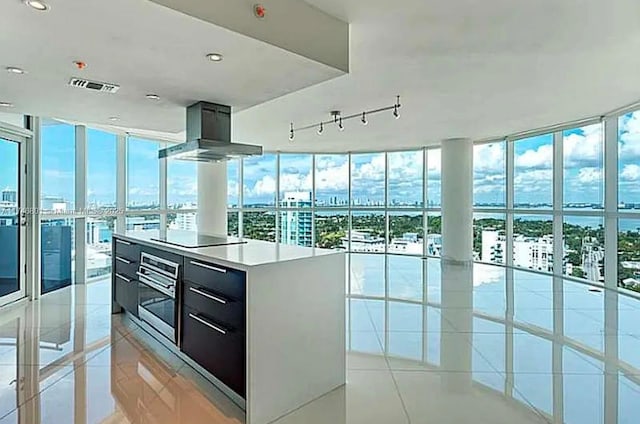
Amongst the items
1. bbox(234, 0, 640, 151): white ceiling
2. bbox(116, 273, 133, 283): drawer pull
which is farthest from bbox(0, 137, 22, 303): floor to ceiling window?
bbox(234, 0, 640, 151): white ceiling

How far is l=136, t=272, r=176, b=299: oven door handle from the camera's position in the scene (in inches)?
133

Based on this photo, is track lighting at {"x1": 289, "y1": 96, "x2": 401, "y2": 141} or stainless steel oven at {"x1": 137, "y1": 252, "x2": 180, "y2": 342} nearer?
stainless steel oven at {"x1": 137, "y1": 252, "x2": 180, "y2": 342}

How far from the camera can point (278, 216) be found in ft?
36.2

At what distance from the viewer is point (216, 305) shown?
2.79 m

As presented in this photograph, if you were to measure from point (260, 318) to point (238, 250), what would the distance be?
83 centimetres

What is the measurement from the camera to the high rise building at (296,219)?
1109 cm

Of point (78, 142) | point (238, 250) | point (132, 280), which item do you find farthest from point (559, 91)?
point (78, 142)

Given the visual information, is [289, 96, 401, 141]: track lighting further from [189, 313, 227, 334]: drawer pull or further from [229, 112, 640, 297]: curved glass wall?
[189, 313, 227, 334]: drawer pull

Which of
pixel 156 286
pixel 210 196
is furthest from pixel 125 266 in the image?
pixel 210 196

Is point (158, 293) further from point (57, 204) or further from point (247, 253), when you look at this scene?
point (57, 204)

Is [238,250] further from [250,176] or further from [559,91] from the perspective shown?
[250,176]

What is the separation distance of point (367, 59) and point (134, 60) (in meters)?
1.90

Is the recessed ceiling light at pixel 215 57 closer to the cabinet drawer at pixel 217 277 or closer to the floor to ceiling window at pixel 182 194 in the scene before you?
the cabinet drawer at pixel 217 277

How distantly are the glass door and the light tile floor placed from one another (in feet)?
1.21
